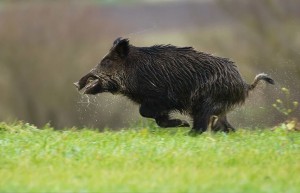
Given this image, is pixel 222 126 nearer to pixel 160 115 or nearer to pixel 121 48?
pixel 160 115

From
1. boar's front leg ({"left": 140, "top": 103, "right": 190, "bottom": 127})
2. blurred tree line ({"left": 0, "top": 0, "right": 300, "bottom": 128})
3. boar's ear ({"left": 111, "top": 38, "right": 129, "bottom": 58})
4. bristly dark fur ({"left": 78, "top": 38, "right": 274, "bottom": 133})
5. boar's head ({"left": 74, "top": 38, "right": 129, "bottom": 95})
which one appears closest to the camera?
bristly dark fur ({"left": 78, "top": 38, "right": 274, "bottom": 133})

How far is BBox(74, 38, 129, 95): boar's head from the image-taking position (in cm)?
1402

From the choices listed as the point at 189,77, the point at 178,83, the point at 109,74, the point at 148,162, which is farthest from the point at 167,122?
the point at 148,162

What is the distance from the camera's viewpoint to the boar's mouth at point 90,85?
14203 mm

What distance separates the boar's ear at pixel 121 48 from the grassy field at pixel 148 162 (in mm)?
1716

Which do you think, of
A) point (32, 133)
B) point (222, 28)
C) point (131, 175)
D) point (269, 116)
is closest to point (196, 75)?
point (32, 133)

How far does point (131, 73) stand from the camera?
45.6ft

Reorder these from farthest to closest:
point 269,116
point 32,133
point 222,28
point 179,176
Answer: point 222,28
point 269,116
point 32,133
point 179,176

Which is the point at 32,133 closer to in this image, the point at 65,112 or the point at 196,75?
the point at 196,75

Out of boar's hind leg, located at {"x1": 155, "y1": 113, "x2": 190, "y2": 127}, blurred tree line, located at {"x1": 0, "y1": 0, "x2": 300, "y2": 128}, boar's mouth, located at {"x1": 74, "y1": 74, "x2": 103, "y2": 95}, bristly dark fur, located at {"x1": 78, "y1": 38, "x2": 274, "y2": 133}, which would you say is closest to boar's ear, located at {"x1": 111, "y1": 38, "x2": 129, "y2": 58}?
bristly dark fur, located at {"x1": 78, "y1": 38, "x2": 274, "y2": 133}

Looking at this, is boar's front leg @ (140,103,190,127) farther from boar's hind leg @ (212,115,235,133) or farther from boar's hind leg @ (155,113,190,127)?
boar's hind leg @ (212,115,235,133)

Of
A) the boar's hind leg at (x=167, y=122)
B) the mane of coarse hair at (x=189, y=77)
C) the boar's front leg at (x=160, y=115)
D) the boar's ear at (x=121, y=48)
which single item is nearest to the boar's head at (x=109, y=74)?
the boar's ear at (x=121, y=48)

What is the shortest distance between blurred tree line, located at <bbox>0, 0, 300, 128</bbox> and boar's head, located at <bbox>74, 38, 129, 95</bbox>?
31.5 ft

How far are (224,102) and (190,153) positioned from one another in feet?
10.9
